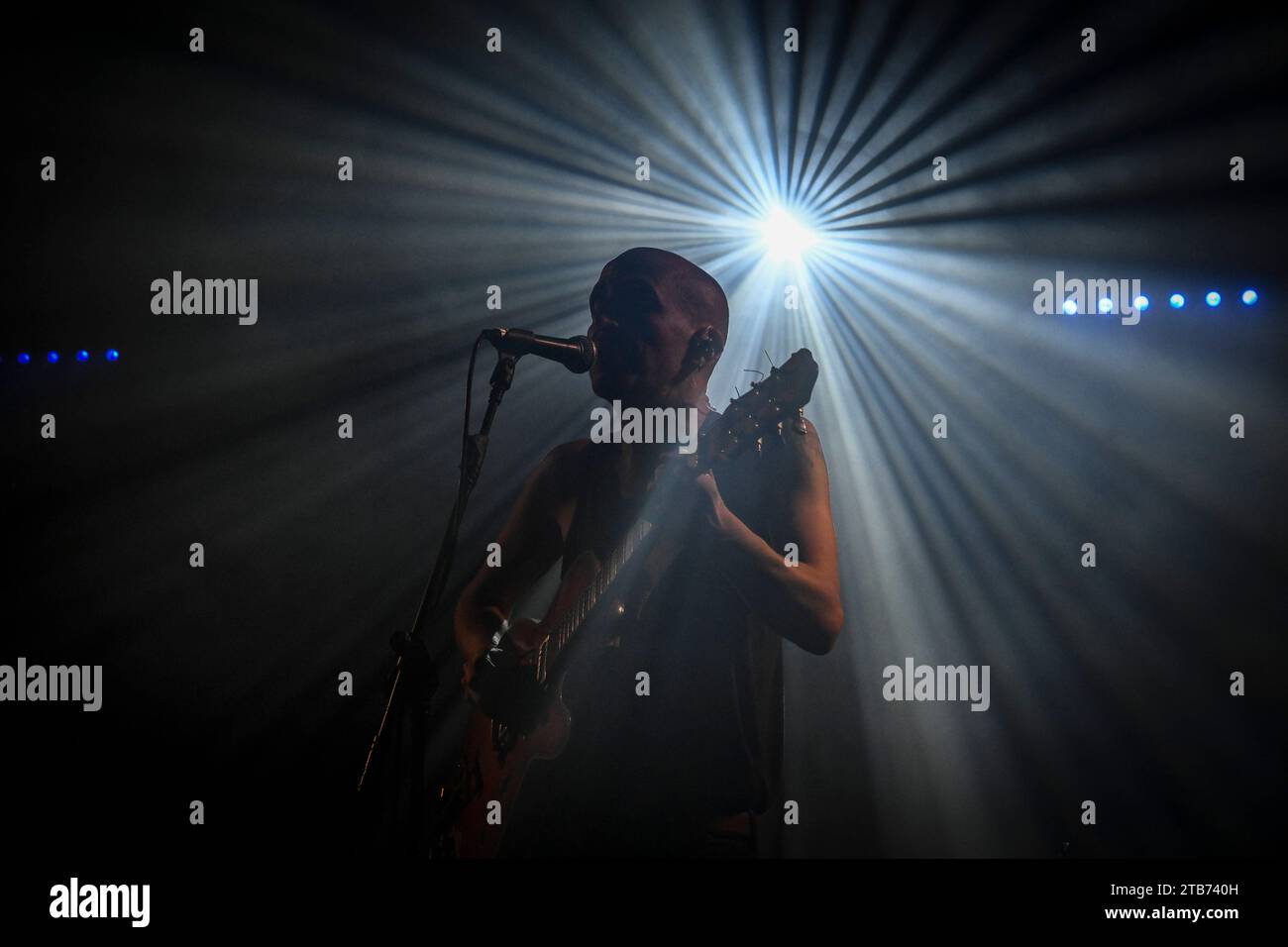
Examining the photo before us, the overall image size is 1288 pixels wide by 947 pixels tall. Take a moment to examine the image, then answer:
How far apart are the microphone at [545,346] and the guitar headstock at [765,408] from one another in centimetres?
41

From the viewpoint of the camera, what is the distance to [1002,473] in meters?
2.75

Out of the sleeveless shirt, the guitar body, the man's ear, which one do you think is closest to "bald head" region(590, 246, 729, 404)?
the man's ear

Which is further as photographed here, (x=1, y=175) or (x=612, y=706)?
(x=1, y=175)

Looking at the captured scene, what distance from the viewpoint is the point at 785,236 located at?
9.30ft

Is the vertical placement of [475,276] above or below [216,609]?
above

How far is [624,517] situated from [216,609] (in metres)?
1.33

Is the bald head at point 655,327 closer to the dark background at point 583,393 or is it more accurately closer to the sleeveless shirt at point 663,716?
the dark background at point 583,393

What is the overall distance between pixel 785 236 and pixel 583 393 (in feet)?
2.81

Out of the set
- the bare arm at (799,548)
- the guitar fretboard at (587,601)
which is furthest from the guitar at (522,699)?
the bare arm at (799,548)

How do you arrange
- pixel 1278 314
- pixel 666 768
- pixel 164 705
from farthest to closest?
pixel 1278 314
pixel 164 705
pixel 666 768

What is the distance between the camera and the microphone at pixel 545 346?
2.27m

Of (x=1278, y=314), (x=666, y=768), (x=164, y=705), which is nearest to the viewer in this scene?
(x=666, y=768)

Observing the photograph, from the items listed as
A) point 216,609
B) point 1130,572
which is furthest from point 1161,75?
point 216,609
